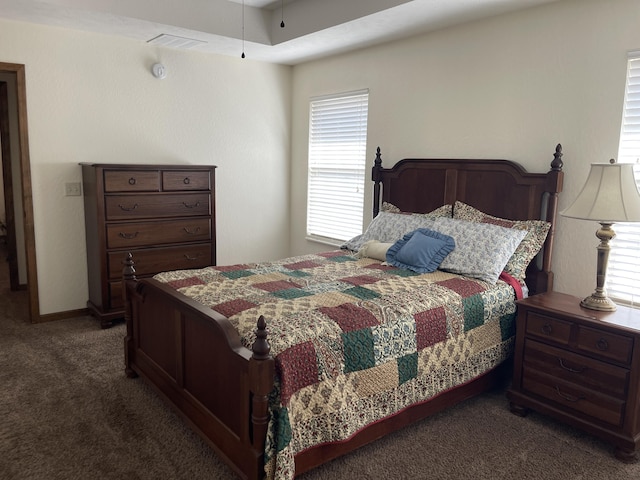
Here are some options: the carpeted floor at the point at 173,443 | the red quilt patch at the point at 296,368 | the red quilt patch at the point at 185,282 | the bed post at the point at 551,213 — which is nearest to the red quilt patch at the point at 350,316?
the red quilt patch at the point at 296,368

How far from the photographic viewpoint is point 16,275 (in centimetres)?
483

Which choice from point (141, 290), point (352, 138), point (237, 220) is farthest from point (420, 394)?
point (237, 220)

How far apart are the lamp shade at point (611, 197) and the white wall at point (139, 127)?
3302mm

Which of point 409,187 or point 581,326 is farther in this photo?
point 409,187

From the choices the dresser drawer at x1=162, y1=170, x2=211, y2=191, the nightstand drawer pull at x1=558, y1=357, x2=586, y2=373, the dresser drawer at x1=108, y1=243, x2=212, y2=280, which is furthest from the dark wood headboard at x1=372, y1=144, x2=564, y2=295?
the dresser drawer at x1=108, y1=243, x2=212, y2=280

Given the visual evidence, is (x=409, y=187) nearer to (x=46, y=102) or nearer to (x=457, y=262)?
(x=457, y=262)

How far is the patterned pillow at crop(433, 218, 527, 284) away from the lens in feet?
9.77

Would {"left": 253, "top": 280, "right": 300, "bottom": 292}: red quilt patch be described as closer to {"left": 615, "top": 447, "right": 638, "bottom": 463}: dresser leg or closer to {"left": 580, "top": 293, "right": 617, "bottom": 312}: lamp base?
{"left": 580, "top": 293, "right": 617, "bottom": 312}: lamp base

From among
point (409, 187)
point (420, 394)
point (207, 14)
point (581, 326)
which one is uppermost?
point (207, 14)

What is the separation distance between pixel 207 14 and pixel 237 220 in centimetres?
197

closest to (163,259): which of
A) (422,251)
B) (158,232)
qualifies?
(158,232)

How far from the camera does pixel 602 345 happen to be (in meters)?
2.39

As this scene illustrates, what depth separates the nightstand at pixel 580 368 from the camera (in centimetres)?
233

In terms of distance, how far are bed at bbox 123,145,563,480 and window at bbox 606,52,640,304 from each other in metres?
0.36
